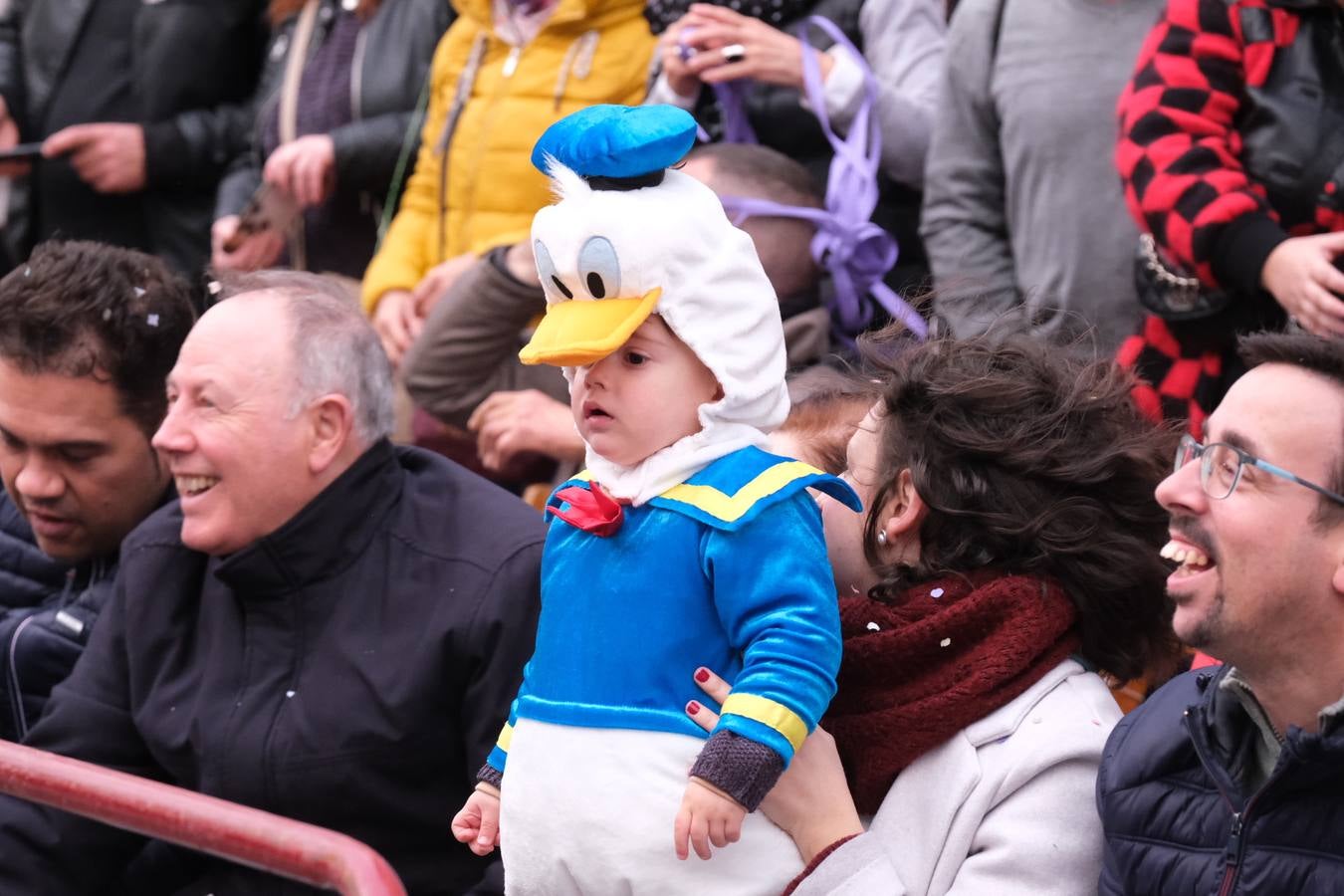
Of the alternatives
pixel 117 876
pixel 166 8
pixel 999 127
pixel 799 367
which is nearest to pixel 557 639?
pixel 117 876

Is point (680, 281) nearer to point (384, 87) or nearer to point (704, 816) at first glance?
point (704, 816)

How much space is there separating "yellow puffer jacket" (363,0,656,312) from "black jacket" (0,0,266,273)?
1042 millimetres

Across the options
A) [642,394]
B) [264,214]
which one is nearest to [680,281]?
[642,394]

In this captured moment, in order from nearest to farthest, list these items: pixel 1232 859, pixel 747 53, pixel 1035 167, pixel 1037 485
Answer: pixel 1232 859
pixel 1037 485
pixel 1035 167
pixel 747 53

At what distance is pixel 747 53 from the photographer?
160 inches

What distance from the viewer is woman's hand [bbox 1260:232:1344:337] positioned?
10.4 feet

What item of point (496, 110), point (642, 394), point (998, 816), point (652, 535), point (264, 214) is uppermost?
point (642, 394)

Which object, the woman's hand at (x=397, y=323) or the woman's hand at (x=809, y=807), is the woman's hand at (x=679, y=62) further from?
the woman's hand at (x=809, y=807)

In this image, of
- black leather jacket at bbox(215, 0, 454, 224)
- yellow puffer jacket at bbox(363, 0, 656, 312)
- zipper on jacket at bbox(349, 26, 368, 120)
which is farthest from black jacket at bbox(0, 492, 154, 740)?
zipper on jacket at bbox(349, 26, 368, 120)

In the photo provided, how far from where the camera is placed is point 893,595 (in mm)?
2588

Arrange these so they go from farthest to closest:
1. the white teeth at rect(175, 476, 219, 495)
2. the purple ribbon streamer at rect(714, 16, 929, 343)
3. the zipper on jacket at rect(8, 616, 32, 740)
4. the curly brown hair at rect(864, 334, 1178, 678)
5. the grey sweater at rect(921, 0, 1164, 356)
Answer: the purple ribbon streamer at rect(714, 16, 929, 343) → the grey sweater at rect(921, 0, 1164, 356) → the zipper on jacket at rect(8, 616, 32, 740) → the white teeth at rect(175, 476, 219, 495) → the curly brown hair at rect(864, 334, 1178, 678)

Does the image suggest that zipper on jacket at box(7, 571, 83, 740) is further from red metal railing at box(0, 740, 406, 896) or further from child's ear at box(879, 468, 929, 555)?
child's ear at box(879, 468, 929, 555)

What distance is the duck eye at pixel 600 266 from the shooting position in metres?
2.31

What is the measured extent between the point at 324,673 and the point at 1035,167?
184cm
